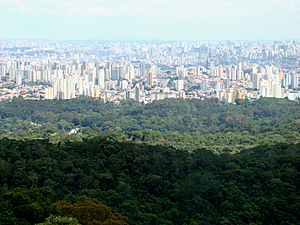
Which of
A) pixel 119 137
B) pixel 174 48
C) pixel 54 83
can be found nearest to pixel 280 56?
pixel 174 48

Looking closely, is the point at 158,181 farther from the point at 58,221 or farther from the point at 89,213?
the point at 58,221

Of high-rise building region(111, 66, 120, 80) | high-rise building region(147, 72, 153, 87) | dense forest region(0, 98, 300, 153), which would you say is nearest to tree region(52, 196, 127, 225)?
dense forest region(0, 98, 300, 153)

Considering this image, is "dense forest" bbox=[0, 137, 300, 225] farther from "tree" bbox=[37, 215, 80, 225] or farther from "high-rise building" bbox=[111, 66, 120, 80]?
"high-rise building" bbox=[111, 66, 120, 80]

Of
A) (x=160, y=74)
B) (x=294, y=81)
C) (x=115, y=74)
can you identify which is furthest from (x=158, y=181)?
(x=160, y=74)

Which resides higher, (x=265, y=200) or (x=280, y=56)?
(x=280, y=56)

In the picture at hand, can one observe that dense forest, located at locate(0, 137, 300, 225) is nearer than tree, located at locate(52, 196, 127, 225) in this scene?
No

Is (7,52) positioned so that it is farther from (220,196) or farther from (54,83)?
(220,196)
